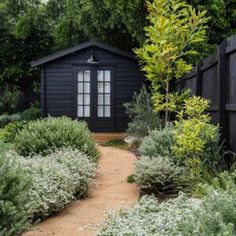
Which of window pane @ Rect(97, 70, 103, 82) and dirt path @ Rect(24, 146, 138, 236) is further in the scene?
window pane @ Rect(97, 70, 103, 82)

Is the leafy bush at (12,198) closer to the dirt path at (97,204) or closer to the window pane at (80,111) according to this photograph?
the dirt path at (97,204)

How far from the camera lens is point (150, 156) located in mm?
7078

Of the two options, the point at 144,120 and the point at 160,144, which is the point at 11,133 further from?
the point at 160,144

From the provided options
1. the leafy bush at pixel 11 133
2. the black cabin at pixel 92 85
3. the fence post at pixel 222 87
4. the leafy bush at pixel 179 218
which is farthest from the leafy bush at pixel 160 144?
the black cabin at pixel 92 85

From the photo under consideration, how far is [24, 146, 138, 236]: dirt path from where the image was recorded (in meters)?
4.77

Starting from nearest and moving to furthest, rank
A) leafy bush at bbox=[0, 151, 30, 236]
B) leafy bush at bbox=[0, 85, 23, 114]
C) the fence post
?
1. leafy bush at bbox=[0, 151, 30, 236]
2. the fence post
3. leafy bush at bbox=[0, 85, 23, 114]

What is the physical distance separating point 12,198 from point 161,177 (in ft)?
8.52

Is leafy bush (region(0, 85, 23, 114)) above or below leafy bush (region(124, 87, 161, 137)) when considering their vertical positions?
above

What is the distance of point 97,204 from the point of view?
5.95m

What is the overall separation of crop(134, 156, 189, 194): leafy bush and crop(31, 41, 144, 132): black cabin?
894 cm

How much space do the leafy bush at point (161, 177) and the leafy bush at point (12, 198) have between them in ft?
7.56

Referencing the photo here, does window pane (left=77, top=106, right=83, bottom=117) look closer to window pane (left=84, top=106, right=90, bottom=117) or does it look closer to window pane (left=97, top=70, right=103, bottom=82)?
window pane (left=84, top=106, right=90, bottom=117)

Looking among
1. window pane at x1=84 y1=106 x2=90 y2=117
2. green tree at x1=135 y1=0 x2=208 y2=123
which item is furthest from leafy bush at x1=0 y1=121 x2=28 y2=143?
window pane at x1=84 y1=106 x2=90 y2=117

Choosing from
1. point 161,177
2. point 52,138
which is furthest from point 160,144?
point 52,138
